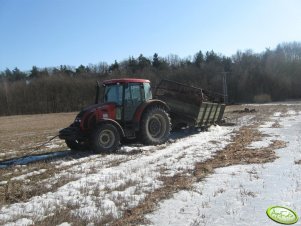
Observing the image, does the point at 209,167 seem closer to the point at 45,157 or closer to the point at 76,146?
the point at 45,157

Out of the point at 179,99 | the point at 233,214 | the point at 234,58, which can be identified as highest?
the point at 234,58

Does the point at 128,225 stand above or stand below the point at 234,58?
below

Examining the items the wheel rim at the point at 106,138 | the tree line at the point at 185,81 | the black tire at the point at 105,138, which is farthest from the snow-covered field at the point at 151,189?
the tree line at the point at 185,81

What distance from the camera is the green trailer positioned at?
17.0m

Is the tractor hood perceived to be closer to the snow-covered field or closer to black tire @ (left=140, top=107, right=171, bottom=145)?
black tire @ (left=140, top=107, right=171, bottom=145)

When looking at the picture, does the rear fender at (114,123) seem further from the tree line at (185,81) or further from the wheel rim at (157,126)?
the tree line at (185,81)

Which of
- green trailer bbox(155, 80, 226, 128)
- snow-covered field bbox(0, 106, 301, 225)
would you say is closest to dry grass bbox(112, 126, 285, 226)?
snow-covered field bbox(0, 106, 301, 225)

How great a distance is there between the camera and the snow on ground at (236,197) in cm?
625

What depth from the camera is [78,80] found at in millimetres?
80562

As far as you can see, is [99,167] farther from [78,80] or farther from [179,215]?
[78,80]

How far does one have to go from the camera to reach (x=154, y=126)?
14820mm

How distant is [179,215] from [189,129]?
12128 mm

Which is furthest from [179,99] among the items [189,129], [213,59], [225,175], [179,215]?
[213,59]

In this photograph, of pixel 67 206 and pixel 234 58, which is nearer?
pixel 67 206
